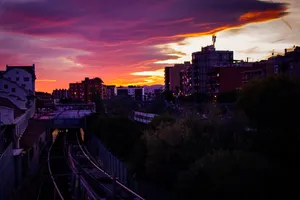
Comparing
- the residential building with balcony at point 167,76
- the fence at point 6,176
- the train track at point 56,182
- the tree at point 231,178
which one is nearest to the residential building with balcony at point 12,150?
the fence at point 6,176

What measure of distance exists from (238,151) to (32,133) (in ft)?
86.2

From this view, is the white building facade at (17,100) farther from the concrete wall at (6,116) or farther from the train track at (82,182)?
the train track at (82,182)

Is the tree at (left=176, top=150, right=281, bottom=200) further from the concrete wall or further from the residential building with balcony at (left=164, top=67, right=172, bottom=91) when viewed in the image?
the residential building with balcony at (left=164, top=67, right=172, bottom=91)

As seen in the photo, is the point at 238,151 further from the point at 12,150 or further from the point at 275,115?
the point at 12,150

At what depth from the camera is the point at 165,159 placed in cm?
1631

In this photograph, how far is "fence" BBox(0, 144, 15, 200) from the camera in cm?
1602

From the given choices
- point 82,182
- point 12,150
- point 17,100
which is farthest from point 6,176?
point 17,100

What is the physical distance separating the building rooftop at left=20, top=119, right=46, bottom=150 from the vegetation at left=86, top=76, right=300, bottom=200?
1182 centimetres

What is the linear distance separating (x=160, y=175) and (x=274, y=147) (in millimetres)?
5095

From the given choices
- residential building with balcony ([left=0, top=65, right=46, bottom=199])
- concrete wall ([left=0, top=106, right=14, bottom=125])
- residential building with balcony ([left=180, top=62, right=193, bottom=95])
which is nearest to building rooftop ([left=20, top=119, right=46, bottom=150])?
residential building with balcony ([left=0, top=65, right=46, bottom=199])

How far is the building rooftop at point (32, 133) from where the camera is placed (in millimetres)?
29003

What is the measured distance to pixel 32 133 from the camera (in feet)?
116

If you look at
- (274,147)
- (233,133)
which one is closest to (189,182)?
(274,147)

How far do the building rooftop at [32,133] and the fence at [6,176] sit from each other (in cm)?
745
